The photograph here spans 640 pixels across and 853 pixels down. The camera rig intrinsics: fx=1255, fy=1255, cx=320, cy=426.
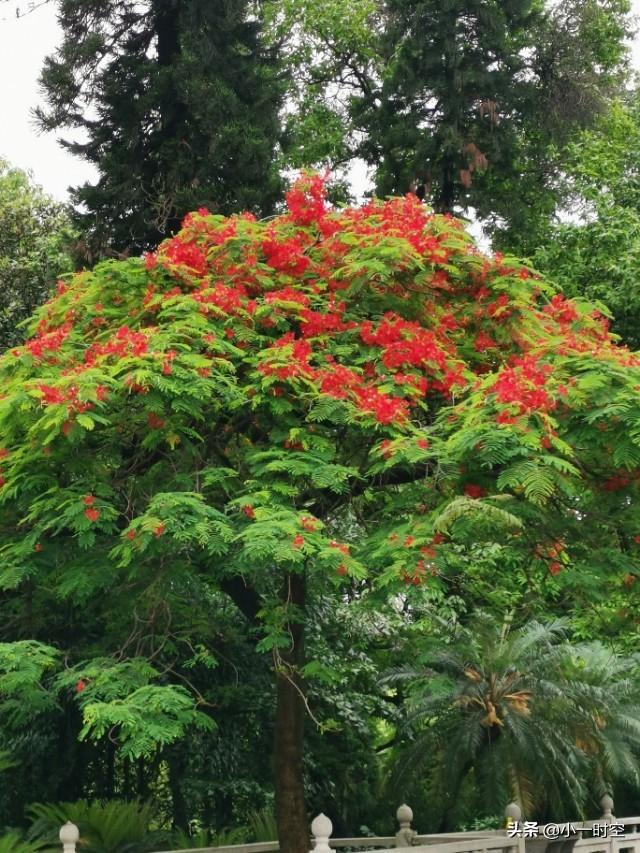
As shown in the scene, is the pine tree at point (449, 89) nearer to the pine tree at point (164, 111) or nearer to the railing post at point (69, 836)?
the pine tree at point (164, 111)

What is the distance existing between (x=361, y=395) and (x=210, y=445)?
5.32ft

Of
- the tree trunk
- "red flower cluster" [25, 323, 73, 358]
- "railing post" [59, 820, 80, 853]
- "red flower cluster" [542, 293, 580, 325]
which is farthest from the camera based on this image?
"red flower cluster" [542, 293, 580, 325]

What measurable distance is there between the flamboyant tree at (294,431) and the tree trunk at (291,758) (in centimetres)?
2

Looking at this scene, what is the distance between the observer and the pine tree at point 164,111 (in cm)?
2106

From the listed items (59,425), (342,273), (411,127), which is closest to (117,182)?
(411,127)

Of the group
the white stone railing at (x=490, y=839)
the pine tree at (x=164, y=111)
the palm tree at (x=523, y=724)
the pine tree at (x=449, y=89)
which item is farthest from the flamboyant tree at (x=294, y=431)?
the pine tree at (x=449, y=89)

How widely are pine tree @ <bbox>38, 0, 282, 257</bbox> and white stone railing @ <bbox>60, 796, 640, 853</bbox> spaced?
10.8 m

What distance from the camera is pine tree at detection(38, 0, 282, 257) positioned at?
69.1 ft

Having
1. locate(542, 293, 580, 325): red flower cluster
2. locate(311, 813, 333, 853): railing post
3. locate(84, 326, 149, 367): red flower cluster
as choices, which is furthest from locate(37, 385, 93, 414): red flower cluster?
locate(542, 293, 580, 325): red flower cluster

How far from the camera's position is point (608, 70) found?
2661 centimetres

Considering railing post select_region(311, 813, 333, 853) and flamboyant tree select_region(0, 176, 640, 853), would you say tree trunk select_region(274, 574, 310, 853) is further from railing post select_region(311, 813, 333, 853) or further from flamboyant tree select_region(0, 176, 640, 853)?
railing post select_region(311, 813, 333, 853)

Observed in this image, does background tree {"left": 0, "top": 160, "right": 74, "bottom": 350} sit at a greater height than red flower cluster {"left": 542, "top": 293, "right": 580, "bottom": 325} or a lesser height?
greater

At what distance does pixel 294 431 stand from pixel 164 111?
13.1 metres

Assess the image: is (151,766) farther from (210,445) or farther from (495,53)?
(495,53)
